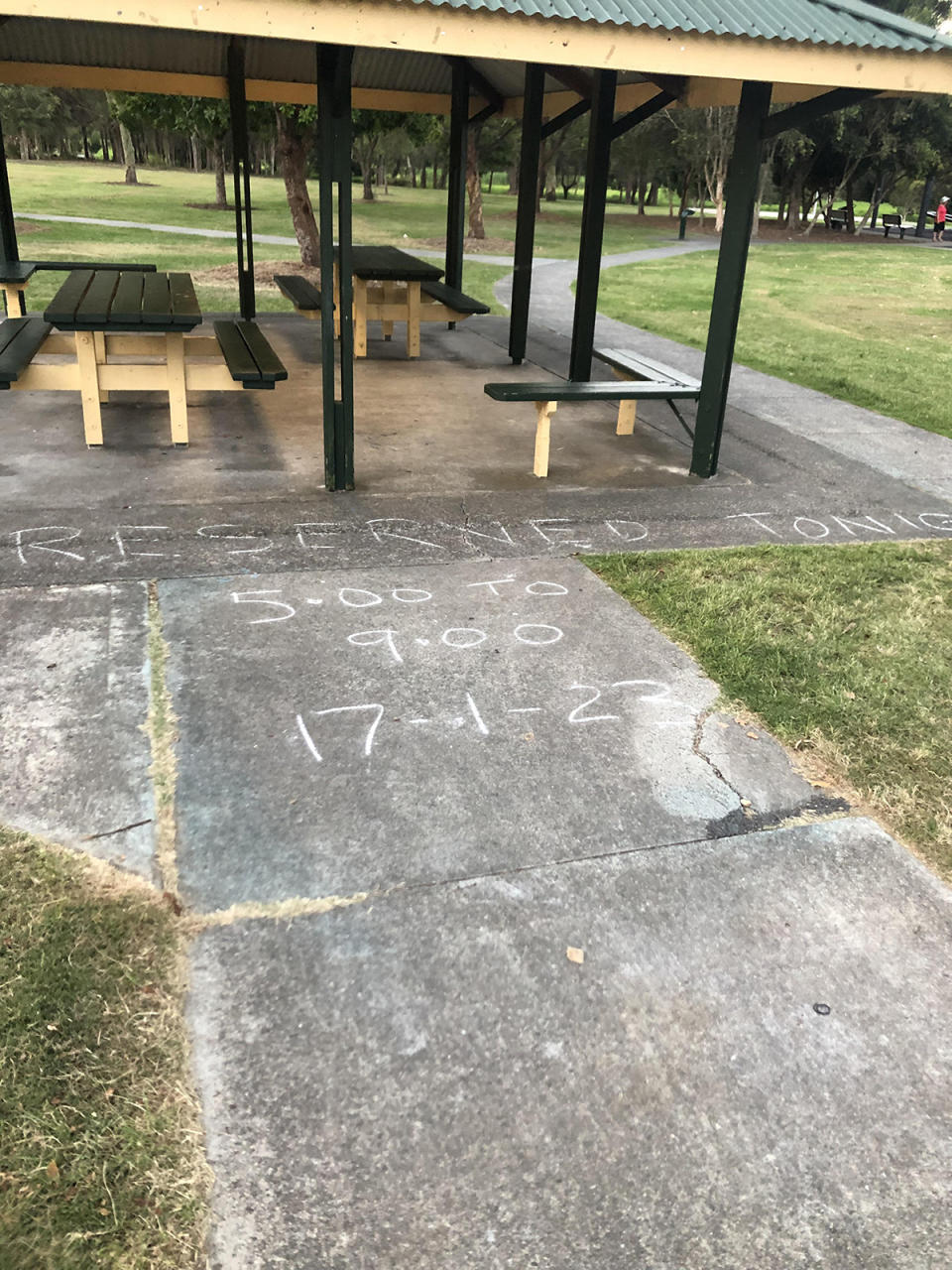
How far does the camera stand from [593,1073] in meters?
2.40

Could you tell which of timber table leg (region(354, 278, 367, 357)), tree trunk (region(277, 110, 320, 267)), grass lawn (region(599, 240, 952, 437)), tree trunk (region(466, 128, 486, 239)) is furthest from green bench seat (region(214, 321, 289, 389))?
tree trunk (region(466, 128, 486, 239))

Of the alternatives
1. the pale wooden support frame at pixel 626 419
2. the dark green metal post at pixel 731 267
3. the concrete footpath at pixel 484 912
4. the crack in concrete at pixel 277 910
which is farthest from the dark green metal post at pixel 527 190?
the crack in concrete at pixel 277 910

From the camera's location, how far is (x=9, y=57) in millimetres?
10992

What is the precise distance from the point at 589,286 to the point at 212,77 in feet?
19.4

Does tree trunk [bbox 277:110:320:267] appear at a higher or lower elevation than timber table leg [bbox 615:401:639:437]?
higher

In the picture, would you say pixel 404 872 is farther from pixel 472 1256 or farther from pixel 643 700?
pixel 643 700

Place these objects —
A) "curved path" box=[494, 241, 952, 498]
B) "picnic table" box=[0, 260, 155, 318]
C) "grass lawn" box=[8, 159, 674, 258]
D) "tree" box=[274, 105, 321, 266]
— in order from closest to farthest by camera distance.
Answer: "curved path" box=[494, 241, 952, 498] < "picnic table" box=[0, 260, 155, 318] < "tree" box=[274, 105, 321, 266] < "grass lawn" box=[8, 159, 674, 258]

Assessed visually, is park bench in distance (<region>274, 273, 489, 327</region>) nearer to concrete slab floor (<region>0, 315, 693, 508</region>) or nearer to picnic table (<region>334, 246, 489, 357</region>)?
picnic table (<region>334, 246, 489, 357</region>)

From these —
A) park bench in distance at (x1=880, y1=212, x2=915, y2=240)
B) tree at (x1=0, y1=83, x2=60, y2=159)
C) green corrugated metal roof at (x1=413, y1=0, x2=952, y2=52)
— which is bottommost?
park bench in distance at (x1=880, y1=212, x2=915, y2=240)

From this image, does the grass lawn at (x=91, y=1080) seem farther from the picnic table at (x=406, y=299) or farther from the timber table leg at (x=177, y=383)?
the picnic table at (x=406, y=299)

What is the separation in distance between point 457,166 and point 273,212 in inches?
1005

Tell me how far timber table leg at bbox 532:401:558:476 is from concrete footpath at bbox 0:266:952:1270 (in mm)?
1703

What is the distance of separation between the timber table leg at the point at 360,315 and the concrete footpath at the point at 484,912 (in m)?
5.72

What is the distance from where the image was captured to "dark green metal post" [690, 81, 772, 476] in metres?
6.04
